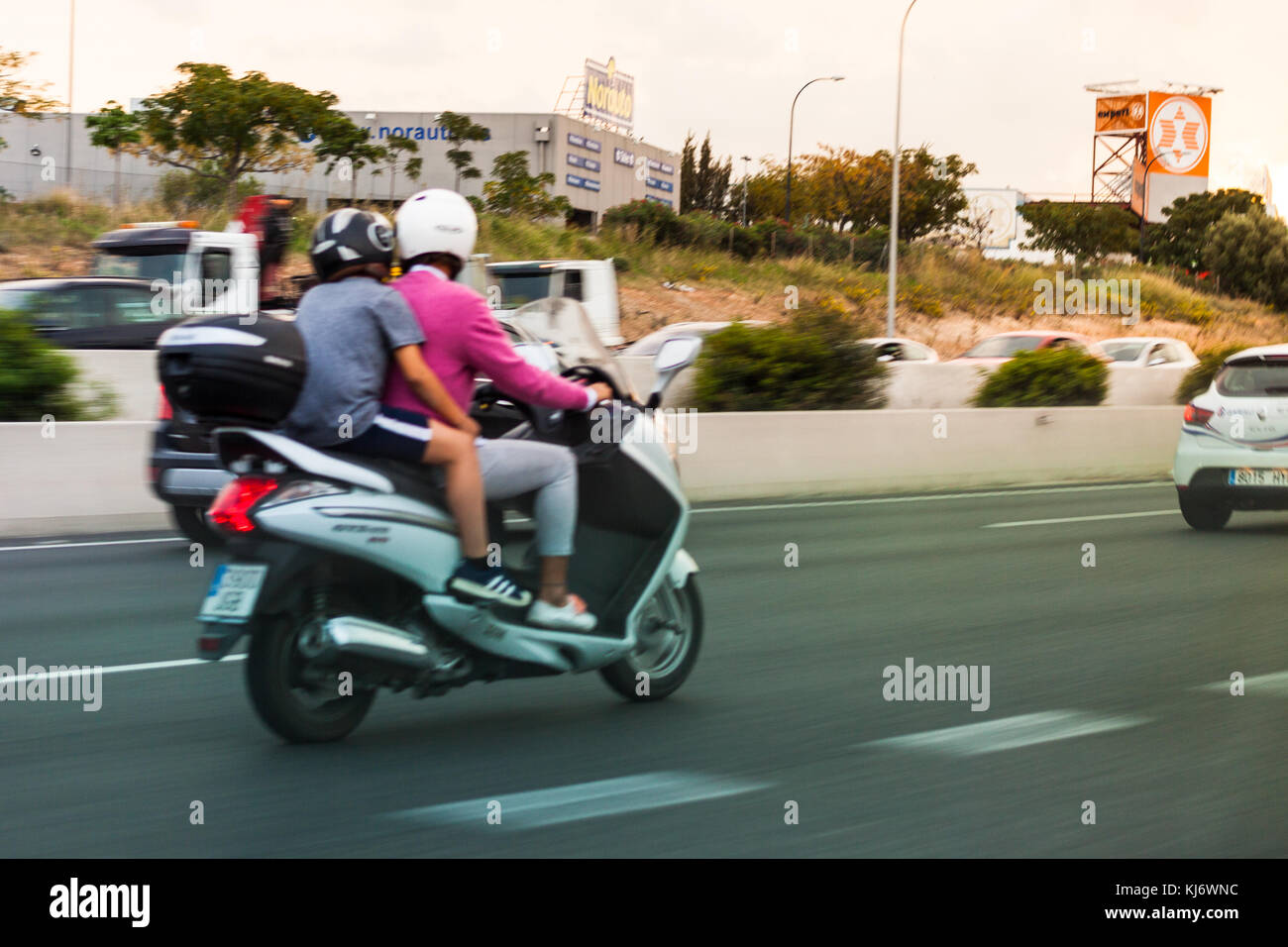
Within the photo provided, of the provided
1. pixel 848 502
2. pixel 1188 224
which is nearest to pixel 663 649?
pixel 848 502

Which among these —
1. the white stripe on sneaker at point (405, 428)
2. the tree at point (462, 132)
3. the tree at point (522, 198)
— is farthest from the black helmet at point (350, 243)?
the tree at point (462, 132)

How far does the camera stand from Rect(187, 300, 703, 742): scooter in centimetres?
469

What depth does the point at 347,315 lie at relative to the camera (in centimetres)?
485

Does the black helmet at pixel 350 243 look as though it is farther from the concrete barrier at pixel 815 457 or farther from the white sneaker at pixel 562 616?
the concrete barrier at pixel 815 457

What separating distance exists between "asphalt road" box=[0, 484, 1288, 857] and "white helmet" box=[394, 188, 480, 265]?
1677 mm

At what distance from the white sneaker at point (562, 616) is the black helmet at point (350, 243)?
4.14ft

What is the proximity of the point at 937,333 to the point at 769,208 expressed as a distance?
27801mm

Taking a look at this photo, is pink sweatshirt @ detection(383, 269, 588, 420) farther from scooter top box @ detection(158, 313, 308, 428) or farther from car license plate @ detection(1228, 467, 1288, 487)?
car license plate @ detection(1228, 467, 1288, 487)

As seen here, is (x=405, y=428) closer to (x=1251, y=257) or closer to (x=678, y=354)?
(x=678, y=354)

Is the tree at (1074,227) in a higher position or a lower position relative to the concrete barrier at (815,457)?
higher

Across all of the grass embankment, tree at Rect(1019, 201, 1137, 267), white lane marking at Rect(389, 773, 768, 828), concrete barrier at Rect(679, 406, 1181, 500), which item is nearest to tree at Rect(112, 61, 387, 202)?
the grass embankment

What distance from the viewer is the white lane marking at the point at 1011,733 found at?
5309 millimetres

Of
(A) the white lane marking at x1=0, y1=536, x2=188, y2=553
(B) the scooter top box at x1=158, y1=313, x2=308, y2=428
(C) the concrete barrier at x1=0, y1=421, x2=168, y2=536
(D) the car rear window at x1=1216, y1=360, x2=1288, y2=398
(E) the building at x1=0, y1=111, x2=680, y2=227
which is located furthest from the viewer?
(E) the building at x1=0, y1=111, x2=680, y2=227
